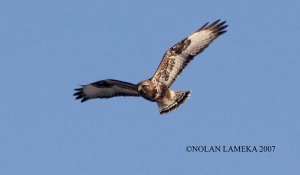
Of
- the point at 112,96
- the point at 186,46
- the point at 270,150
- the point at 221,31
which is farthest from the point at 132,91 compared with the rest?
the point at 270,150

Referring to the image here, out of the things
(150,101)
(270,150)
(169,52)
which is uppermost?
(169,52)

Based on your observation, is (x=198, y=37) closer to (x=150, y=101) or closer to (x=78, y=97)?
(x=150, y=101)

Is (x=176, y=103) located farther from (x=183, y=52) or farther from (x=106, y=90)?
(x=106, y=90)

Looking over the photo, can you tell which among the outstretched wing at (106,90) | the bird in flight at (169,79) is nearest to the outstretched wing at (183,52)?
the bird in flight at (169,79)

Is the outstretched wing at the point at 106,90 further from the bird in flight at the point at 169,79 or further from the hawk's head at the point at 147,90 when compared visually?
the hawk's head at the point at 147,90

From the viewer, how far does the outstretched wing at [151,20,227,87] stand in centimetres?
1434

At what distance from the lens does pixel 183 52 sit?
14.6 meters

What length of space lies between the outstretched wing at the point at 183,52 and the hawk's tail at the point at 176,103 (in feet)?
1.37

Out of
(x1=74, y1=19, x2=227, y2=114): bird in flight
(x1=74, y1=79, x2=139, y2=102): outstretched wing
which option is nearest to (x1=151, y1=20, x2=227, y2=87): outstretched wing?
(x1=74, y1=19, x2=227, y2=114): bird in flight

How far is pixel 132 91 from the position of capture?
14883 mm

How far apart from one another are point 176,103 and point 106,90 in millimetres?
1868

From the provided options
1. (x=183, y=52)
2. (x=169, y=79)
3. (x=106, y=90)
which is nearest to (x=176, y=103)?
(x=169, y=79)

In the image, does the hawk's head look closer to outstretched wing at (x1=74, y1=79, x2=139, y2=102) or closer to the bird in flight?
the bird in flight

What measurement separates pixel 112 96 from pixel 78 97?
1.07m
